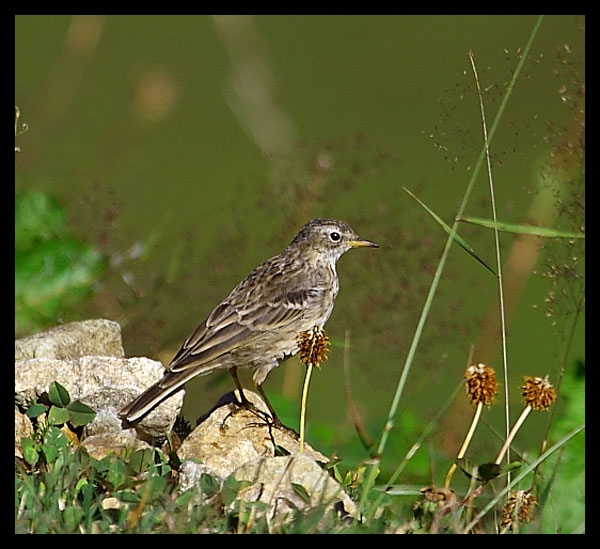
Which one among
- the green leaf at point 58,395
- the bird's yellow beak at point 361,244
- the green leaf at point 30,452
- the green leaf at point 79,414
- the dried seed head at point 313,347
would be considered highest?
the bird's yellow beak at point 361,244

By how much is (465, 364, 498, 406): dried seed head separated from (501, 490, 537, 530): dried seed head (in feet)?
1.29

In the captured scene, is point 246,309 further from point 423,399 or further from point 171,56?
point 171,56

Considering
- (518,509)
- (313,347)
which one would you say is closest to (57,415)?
(313,347)

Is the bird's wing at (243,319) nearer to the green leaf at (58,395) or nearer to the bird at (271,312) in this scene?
the bird at (271,312)

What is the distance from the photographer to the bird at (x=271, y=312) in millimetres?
6223

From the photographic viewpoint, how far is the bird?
6.22 m

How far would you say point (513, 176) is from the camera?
48.1 ft

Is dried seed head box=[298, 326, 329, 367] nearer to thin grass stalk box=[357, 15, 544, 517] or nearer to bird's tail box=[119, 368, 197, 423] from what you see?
thin grass stalk box=[357, 15, 544, 517]

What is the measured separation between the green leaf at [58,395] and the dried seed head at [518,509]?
6.29 ft

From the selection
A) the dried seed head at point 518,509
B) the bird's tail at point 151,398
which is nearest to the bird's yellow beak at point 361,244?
the bird's tail at point 151,398

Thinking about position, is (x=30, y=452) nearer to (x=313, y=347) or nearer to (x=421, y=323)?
(x=313, y=347)

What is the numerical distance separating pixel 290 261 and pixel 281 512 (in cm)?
328

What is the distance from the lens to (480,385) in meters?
4.45

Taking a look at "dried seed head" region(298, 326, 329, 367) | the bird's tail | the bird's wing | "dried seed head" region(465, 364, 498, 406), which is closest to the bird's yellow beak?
the bird's wing
